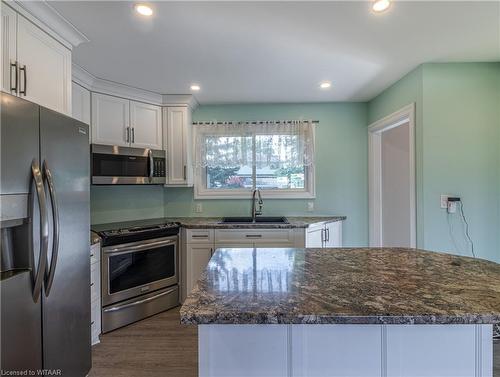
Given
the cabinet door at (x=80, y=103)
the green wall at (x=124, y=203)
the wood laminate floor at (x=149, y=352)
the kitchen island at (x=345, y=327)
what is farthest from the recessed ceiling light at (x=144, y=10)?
the wood laminate floor at (x=149, y=352)

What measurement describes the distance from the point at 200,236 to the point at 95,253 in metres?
1.05

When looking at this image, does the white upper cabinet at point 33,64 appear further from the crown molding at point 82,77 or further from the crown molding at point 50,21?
the crown molding at point 82,77

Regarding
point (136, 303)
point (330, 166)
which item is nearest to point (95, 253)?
point (136, 303)

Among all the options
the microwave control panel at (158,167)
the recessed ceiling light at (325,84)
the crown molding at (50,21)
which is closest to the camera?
the crown molding at (50,21)

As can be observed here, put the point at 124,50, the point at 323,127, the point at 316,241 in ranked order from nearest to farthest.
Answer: the point at 124,50 < the point at 316,241 < the point at 323,127

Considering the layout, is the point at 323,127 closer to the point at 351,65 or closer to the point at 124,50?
the point at 351,65

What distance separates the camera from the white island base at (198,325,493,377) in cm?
97

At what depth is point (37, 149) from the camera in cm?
140

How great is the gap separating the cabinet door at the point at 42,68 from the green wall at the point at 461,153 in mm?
2898

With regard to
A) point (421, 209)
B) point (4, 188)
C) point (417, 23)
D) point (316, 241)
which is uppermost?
point (417, 23)

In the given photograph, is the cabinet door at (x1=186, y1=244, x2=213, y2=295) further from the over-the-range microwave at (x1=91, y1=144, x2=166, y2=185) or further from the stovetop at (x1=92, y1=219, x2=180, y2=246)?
the over-the-range microwave at (x1=91, y1=144, x2=166, y2=185)

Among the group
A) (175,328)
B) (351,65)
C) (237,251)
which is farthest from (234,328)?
(351,65)

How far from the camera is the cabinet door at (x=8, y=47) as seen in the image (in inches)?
57.3

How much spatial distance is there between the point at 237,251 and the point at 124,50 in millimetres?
1814
